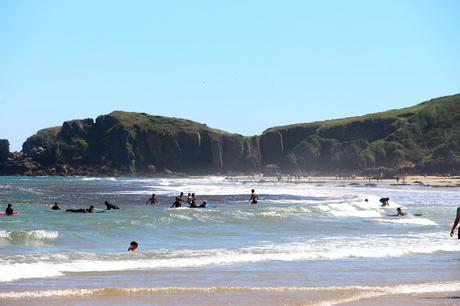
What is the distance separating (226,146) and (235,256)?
575 feet

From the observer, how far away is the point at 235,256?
20047 millimetres

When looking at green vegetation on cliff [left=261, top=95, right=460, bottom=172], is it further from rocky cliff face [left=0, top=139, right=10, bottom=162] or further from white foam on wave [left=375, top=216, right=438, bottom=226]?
white foam on wave [left=375, top=216, right=438, bottom=226]

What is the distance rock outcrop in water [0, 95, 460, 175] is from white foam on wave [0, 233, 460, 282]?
14504cm

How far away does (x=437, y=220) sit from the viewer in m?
34.9

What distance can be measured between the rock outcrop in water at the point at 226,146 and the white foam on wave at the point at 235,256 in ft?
476

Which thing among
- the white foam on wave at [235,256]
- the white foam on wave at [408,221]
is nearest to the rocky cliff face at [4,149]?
the white foam on wave at [408,221]

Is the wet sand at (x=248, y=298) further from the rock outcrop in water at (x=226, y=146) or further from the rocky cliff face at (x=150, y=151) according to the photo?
the rocky cliff face at (x=150, y=151)

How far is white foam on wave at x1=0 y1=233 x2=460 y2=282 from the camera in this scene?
57.1 ft

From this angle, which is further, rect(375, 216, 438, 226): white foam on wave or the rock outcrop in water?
the rock outcrop in water

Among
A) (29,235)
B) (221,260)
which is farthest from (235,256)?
(29,235)

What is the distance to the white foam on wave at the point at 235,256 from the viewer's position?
17.4 m

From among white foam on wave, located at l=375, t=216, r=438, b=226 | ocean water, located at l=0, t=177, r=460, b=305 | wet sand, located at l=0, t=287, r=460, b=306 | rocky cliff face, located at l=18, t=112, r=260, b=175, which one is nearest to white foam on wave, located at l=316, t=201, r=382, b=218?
white foam on wave, located at l=375, t=216, r=438, b=226

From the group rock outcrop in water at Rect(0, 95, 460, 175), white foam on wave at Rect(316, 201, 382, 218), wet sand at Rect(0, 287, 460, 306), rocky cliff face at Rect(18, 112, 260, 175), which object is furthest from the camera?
rocky cliff face at Rect(18, 112, 260, 175)

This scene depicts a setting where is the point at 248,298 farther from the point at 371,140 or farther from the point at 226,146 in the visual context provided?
the point at 226,146
